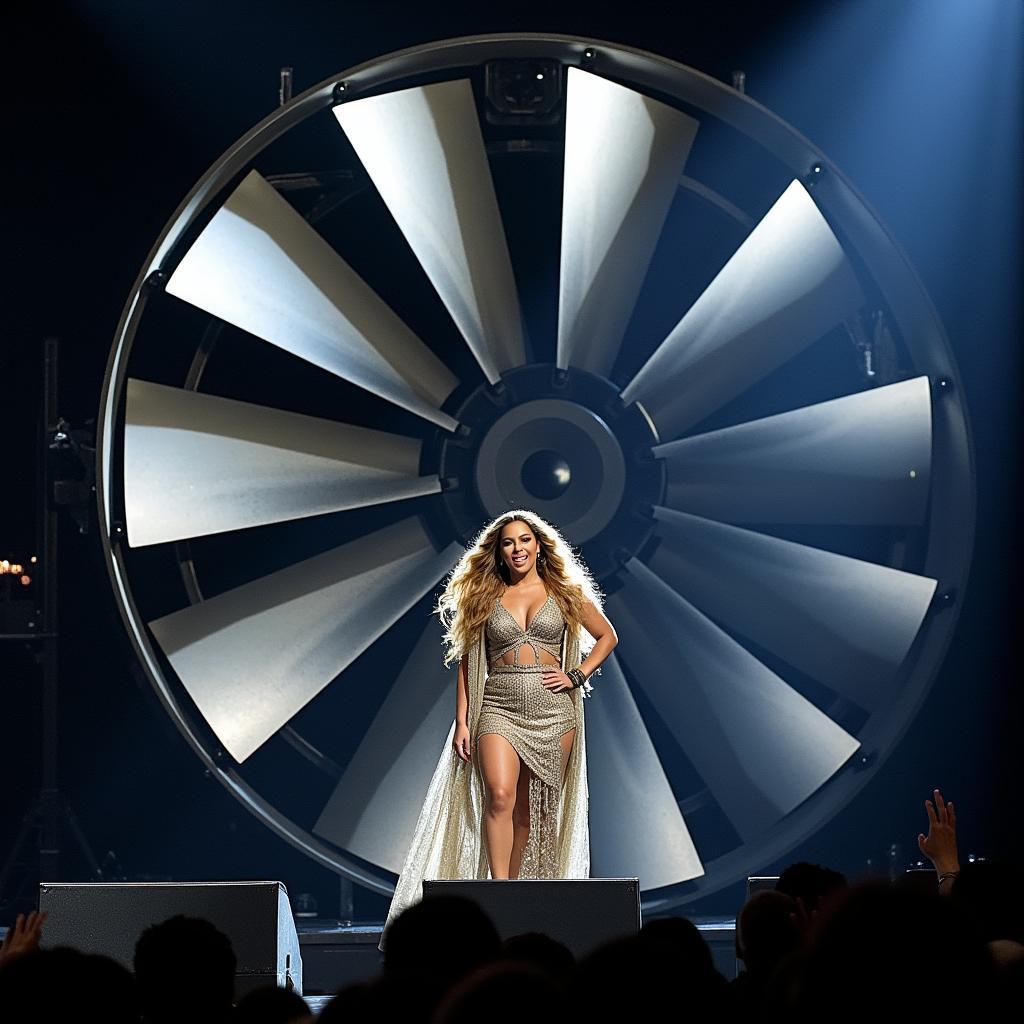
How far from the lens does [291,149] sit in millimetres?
6188

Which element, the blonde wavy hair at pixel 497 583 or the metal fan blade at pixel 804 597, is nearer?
the blonde wavy hair at pixel 497 583

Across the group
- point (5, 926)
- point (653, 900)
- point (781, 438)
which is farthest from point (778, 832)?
point (5, 926)

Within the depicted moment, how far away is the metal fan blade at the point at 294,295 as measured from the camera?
5.71 metres

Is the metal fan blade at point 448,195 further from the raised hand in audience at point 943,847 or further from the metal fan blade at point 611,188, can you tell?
the raised hand in audience at point 943,847

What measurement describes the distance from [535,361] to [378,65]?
4.93ft

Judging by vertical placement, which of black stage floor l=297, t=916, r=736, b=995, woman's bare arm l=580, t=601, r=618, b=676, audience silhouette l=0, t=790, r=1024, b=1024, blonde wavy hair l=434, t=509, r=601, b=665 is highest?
blonde wavy hair l=434, t=509, r=601, b=665

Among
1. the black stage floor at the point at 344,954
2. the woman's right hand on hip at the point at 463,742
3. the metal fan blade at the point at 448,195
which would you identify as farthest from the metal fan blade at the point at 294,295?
the black stage floor at the point at 344,954

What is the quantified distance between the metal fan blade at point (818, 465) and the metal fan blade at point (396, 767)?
0.99m

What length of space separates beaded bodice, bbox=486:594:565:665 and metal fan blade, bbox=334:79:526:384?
973mm

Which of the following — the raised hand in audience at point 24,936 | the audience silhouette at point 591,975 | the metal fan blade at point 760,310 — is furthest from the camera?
the metal fan blade at point 760,310

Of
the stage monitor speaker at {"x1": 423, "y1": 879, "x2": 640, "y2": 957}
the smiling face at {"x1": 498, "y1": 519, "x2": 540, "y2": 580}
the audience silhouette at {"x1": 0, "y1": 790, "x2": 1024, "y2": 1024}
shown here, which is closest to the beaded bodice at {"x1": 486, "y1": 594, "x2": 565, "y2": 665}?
the smiling face at {"x1": 498, "y1": 519, "x2": 540, "y2": 580}

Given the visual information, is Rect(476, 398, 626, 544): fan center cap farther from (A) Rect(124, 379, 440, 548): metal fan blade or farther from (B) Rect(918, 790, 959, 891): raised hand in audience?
(B) Rect(918, 790, 959, 891): raised hand in audience

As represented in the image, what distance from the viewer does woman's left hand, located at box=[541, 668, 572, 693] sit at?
5258mm

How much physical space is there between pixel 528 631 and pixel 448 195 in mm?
1493
